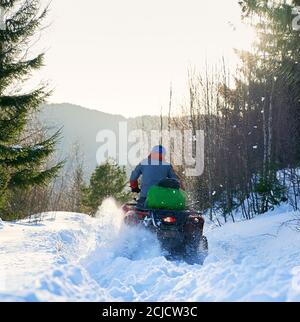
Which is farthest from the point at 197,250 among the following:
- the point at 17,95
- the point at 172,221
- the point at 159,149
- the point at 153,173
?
the point at 17,95

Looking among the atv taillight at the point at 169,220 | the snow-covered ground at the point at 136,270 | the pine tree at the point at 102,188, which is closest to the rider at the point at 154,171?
the snow-covered ground at the point at 136,270

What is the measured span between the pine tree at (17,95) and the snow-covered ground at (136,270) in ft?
15.3

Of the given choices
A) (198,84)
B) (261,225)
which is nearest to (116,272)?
(261,225)

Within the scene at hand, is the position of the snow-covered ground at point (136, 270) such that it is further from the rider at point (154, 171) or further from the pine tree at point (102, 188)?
the pine tree at point (102, 188)

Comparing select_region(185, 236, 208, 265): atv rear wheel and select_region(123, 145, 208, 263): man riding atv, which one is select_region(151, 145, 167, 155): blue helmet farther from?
select_region(185, 236, 208, 265): atv rear wheel

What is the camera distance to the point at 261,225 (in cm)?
1068

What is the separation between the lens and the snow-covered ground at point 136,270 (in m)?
4.44

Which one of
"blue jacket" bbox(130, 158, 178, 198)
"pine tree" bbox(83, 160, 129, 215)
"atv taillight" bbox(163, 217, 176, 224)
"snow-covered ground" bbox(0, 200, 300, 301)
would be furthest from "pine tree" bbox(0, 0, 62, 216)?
"pine tree" bbox(83, 160, 129, 215)

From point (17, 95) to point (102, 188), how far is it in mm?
17700

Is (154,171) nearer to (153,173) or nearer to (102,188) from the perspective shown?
(153,173)

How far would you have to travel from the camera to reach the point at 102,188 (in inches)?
1227

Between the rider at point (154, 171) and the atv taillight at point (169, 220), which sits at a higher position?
the rider at point (154, 171)
